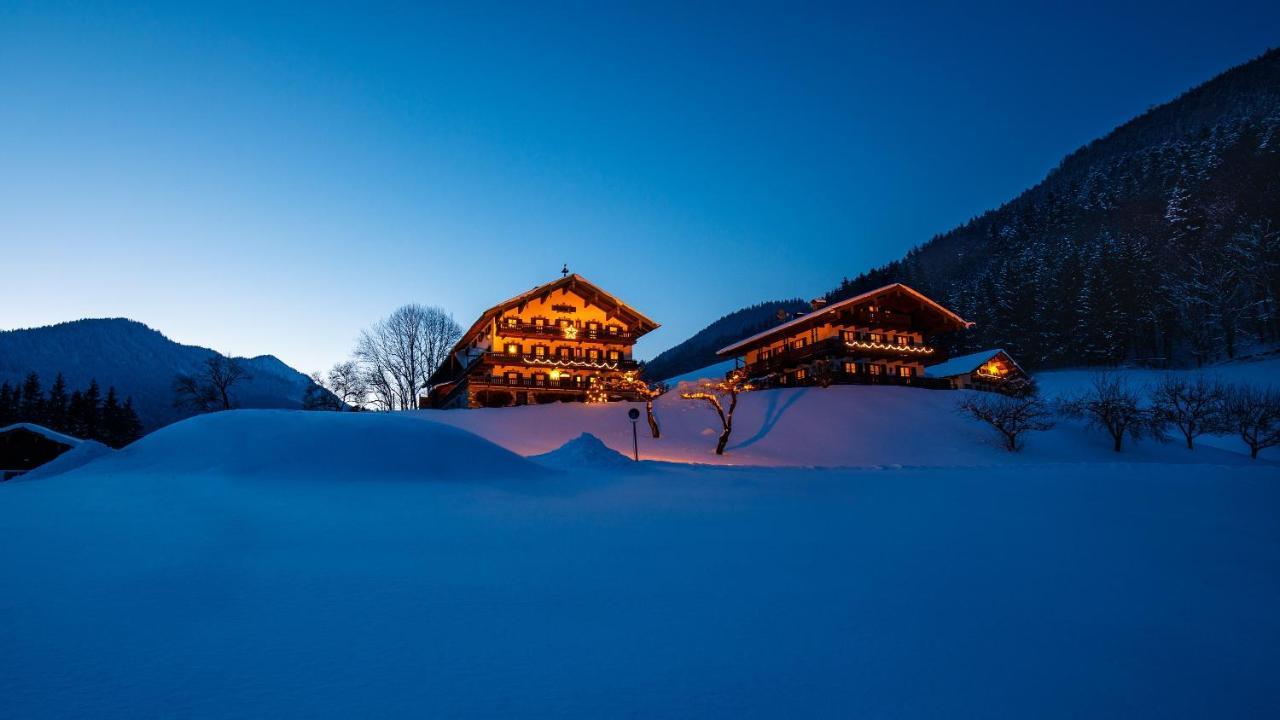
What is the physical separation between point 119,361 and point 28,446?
13846 cm

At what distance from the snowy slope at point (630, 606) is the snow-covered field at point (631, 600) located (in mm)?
37

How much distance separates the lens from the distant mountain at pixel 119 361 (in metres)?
115

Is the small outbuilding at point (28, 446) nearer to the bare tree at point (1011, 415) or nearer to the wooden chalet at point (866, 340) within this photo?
the wooden chalet at point (866, 340)

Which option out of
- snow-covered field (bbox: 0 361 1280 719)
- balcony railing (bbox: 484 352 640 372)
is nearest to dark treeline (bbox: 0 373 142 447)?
balcony railing (bbox: 484 352 640 372)

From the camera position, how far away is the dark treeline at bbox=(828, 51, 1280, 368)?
2921 inches

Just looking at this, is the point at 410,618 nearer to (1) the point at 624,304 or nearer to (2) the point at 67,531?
(2) the point at 67,531

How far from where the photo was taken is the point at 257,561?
7.86 meters

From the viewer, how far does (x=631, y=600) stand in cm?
668

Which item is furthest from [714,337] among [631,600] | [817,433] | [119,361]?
[631,600]

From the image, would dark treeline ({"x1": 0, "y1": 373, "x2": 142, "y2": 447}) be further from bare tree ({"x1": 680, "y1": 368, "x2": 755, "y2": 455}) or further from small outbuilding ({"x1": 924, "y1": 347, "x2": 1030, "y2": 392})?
small outbuilding ({"x1": 924, "y1": 347, "x2": 1030, "y2": 392})

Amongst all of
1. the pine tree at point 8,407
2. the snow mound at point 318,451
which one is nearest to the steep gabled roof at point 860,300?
the snow mound at point 318,451

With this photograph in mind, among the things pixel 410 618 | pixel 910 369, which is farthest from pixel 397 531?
pixel 910 369

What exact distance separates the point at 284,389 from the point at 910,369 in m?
130

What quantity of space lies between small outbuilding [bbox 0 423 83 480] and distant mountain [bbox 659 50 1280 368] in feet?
285
